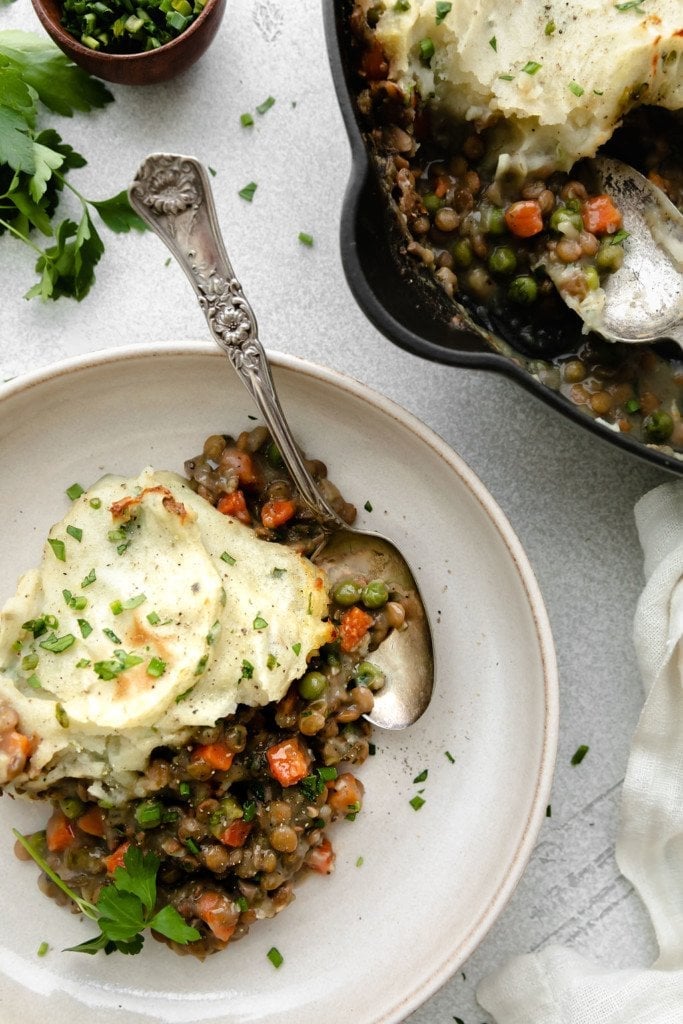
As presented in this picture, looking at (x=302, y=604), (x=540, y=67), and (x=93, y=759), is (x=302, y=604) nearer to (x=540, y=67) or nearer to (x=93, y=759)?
(x=93, y=759)

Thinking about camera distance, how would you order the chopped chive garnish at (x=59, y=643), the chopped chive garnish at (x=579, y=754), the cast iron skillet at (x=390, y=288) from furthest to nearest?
the chopped chive garnish at (x=579, y=754), the chopped chive garnish at (x=59, y=643), the cast iron skillet at (x=390, y=288)

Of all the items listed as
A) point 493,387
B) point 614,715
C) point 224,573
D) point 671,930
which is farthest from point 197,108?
point 671,930

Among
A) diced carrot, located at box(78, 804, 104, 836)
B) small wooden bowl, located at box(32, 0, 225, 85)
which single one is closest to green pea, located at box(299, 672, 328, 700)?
diced carrot, located at box(78, 804, 104, 836)

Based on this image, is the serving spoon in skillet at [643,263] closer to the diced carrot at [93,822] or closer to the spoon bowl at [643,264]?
the spoon bowl at [643,264]

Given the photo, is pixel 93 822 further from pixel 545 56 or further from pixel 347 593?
pixel 545 56

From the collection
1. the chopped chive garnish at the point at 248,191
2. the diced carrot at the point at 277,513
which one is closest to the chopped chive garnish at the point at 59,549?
the diced carrot at the point at 277,513

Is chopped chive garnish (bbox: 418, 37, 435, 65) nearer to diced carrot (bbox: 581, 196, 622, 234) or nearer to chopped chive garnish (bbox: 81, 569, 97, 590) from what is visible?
diced carrot (bbox: 581, 196, 622, 234)
